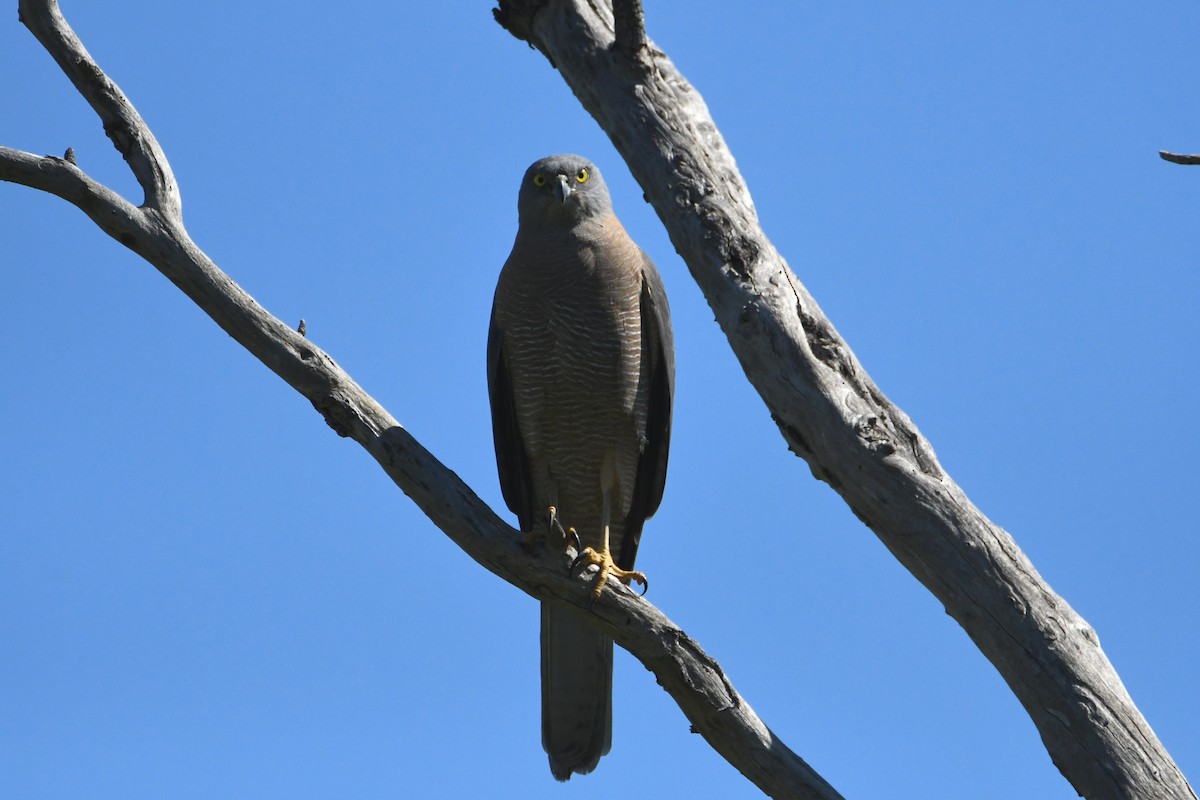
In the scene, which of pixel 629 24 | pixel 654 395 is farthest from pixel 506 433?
pixel 629 24

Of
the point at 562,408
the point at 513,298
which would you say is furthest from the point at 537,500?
the point at 513,298

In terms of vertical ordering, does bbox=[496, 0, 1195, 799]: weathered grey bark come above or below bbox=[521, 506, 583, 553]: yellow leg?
above

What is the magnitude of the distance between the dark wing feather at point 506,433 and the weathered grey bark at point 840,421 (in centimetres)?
145

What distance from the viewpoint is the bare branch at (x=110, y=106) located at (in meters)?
4.86

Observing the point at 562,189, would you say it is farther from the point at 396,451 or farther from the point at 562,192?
the point at 396,451

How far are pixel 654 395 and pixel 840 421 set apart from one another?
179 cm

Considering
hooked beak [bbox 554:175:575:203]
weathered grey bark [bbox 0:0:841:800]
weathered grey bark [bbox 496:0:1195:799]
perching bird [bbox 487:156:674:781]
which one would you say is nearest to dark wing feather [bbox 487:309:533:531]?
perching bird [bbox 487:156:674:781]

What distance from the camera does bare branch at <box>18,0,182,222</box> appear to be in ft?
15.9

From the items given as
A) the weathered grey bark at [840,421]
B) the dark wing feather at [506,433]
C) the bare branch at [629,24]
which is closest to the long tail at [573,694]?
the dark wing feather at [506,433]

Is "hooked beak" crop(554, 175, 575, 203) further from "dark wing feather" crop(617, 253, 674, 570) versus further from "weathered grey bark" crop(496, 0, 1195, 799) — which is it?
"weathered grey bark" crop(496, 0, 1195, 799)

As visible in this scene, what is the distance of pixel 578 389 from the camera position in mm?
5980

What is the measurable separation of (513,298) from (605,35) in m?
1.36

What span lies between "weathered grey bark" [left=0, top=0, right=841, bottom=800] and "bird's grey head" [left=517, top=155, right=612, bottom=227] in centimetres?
180

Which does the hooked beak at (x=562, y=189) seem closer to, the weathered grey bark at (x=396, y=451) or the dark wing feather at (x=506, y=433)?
the dark wing feather at (x=506, y=433)
